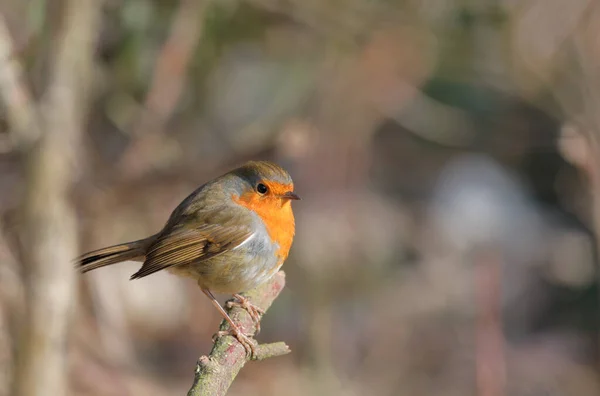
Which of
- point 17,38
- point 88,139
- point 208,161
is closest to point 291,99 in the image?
point 208,161

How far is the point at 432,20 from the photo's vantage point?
6.51 meters

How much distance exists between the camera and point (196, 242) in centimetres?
320

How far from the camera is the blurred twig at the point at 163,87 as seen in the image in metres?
4.75

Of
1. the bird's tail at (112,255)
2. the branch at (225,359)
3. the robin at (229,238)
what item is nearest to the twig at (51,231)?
the bird's tail at (112,255)

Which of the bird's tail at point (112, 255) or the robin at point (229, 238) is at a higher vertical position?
the robin at point (229, 238)

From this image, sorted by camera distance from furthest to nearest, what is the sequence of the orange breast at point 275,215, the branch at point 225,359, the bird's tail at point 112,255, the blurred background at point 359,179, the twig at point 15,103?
the blurred background at point 359,179 < the orange breast at point 275,215 < the bird's tail at point 112,255 < the twig at point 15,103 < the branch at point 225,359

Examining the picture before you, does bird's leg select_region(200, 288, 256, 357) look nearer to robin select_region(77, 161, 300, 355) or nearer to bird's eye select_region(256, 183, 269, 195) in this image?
robin select_region(77, 161, 300, 355)

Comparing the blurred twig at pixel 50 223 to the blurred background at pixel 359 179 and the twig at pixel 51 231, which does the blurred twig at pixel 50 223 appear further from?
the blurred background at pixel 359 179

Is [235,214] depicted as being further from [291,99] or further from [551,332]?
[551,332]

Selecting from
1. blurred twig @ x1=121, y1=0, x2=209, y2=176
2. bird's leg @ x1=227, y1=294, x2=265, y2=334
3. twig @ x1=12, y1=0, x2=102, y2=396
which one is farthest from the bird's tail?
blurred twig @ x1=121, y1=0, x2=209, y2=176

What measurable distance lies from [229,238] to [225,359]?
29.3 inches

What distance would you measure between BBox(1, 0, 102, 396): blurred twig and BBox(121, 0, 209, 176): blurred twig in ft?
5.92

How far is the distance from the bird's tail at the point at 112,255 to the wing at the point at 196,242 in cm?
7

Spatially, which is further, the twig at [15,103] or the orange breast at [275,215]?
the orange breast at [275,215]
